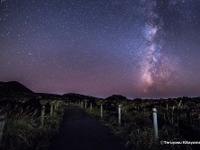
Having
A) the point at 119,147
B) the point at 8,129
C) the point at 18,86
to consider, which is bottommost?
the point at 119,147

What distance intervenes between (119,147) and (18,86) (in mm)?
184866

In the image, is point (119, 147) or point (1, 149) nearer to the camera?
point (1, 149)

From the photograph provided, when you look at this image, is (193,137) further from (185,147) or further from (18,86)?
(18,86)

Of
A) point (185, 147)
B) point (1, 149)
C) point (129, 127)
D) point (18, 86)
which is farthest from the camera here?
point (18, 86)

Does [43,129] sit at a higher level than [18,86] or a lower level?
lower

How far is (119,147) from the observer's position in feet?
25.6

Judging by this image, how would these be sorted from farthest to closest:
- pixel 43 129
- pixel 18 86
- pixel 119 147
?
pixel 18 86
pixel 43 129
pixel 119 147

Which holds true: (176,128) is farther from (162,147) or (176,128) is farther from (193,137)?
(162,147)

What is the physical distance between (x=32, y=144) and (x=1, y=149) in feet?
3.95

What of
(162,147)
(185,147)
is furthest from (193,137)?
(162,147)

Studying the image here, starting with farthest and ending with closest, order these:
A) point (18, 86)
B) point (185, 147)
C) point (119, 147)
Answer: point (18, 86) → point (119, 147) → point (185, 147)

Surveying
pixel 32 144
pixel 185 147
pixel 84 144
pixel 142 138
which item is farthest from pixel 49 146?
pixel 185 147

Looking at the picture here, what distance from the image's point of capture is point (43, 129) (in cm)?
1033

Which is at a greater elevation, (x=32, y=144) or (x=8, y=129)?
(x=8, y=129)
